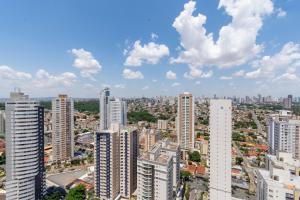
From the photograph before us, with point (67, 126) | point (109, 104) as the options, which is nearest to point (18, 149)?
point (67, 126)

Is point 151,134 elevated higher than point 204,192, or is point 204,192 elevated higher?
point 151,134

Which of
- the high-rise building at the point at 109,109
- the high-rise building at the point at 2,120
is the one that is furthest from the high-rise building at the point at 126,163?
the high-rise building at the point at 2,120

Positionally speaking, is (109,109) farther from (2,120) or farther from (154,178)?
(154,178)

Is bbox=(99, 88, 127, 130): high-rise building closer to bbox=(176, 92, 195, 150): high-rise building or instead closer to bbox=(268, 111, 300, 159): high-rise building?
bbox=(176, 92, 195, 150): high-rise building

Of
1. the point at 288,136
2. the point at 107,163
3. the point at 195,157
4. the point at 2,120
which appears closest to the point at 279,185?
the point at 107,163

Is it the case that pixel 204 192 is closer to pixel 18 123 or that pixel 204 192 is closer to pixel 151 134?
pixel 151 134

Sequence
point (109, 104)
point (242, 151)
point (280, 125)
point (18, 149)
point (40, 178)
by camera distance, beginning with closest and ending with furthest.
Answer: point (18, 149)
point (40, 178)
point (280, 125)
point (242, 151)
point (109, 104)
